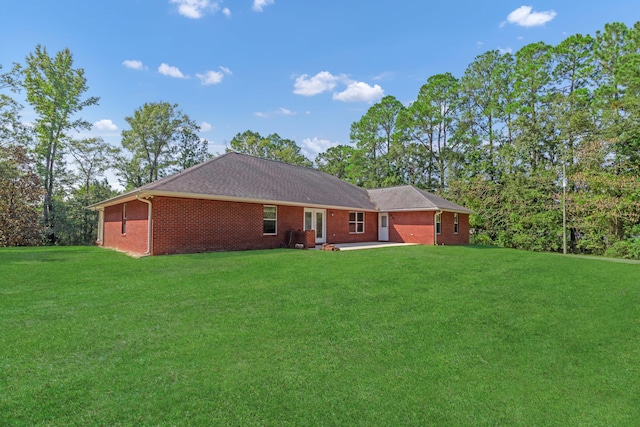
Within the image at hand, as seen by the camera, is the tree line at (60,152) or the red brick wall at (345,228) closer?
the red brick wall at (345,228)

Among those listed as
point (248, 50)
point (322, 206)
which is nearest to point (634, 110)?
point (322, 206)

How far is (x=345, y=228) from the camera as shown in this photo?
18.5 metres

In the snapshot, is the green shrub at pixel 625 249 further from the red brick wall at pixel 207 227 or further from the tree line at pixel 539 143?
the red brick wall at pixel 207 227

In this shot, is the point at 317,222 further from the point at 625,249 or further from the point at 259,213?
the point at 625,249

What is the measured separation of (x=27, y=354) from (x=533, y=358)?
6.16 meters

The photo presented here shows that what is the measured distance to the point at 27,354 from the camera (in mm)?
3639

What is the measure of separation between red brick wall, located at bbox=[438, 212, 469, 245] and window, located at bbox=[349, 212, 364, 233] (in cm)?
466

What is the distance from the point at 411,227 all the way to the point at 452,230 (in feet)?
10.8

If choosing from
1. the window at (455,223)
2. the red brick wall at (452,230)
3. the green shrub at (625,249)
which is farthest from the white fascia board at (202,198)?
the green shrub at (625,249)

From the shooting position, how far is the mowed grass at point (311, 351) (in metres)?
2.90

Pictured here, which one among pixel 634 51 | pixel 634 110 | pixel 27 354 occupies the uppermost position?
pixel 634 51

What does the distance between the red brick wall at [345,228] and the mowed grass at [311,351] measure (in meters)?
9.76

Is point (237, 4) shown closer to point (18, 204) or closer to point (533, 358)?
point (533, 358)

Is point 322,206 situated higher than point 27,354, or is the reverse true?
point 322,206
